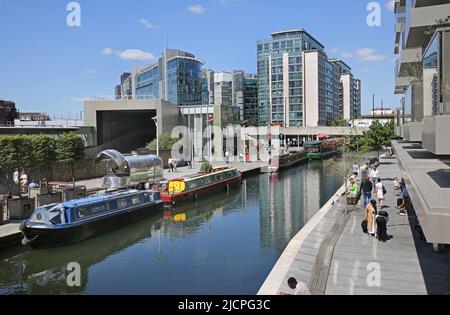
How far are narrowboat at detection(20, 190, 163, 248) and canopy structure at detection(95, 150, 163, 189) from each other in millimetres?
5379

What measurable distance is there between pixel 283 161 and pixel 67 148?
30371mm

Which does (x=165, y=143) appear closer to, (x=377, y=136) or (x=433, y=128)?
(x=377, y=136)

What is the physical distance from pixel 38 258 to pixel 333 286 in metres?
12.8

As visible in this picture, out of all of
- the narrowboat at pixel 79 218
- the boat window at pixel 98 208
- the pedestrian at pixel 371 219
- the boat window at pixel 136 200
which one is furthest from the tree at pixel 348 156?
the boat window at pixel 98 208

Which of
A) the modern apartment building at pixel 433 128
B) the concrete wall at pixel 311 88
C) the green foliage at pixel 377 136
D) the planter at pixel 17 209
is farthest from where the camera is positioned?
the concrete wall at pixel 311 88

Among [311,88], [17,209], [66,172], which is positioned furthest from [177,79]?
[17,209]

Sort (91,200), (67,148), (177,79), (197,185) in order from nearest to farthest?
1. (91,200)
2. (197,185)
3. (67,148)
4. (177,79)

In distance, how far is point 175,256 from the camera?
1939 centimetres

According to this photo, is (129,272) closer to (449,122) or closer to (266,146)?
(449,122)

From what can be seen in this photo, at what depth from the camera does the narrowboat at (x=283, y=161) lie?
53812mm

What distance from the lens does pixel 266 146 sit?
238ft

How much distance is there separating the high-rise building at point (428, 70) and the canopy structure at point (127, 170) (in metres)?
18.4

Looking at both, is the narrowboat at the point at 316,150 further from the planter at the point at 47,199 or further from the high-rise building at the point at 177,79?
the planter at the point at 47,199

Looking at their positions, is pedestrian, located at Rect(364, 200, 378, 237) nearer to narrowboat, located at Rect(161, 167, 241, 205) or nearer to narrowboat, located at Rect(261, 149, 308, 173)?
narrowboat, located at Rect(161, 167, 241, 205)
